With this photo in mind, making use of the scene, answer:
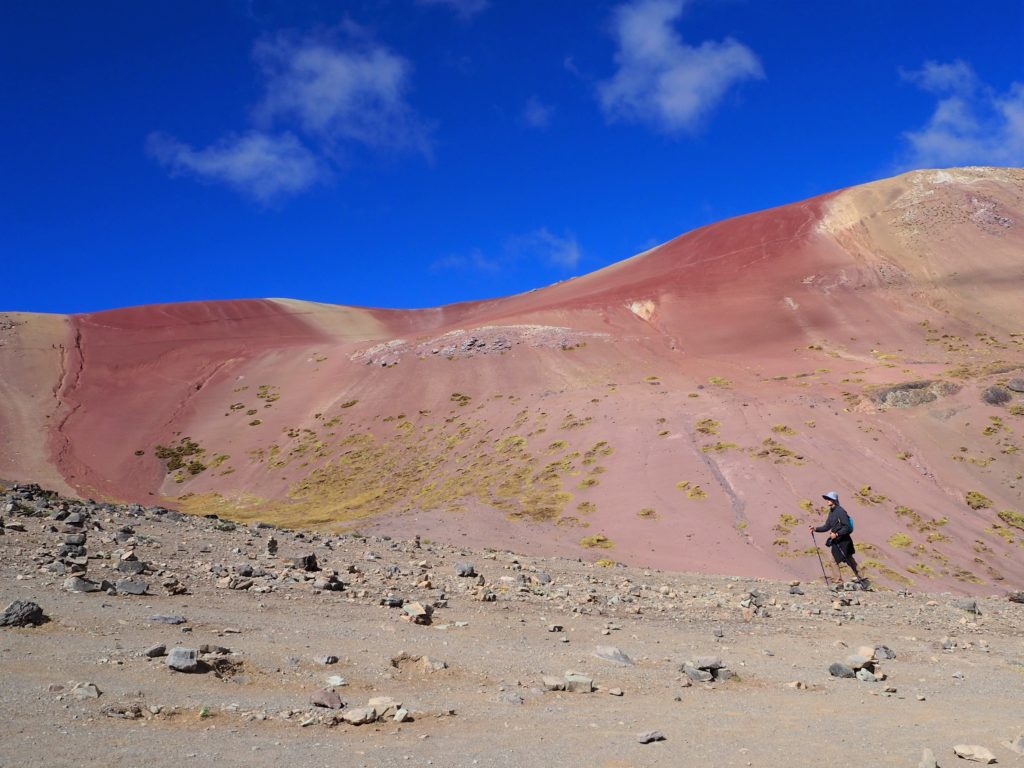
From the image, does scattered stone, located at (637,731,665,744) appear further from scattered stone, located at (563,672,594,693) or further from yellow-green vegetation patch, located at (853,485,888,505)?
yellow-green vegetation patch, located at (853,485,888,505)

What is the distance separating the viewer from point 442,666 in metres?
7.42

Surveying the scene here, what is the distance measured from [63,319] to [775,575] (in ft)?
199

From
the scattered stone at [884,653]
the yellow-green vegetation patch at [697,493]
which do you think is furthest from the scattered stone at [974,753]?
the yellow-green vegetation patch at [697,493]

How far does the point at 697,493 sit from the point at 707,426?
5.00m

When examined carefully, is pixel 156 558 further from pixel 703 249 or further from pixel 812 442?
pixel 703 249

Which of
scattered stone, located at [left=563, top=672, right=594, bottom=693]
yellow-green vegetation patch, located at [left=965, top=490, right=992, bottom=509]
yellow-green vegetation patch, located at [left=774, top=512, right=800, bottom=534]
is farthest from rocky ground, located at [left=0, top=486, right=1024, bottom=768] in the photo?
yellow-green vegetation patch, located at [left=965, top=490, right=992, bottom=509]

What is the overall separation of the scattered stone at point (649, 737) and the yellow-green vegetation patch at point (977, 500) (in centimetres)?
2190

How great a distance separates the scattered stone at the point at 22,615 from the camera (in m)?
7.11

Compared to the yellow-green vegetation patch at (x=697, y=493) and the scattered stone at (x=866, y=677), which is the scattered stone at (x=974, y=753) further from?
the yellow-green vegetation patch at (x=697, y=493)

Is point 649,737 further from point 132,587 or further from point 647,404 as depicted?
point 647,404

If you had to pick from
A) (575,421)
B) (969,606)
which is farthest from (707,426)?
(969,606)

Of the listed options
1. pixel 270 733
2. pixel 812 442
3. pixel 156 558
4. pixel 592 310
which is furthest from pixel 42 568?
pixel 592 310

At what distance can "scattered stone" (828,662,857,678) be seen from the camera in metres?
8.39

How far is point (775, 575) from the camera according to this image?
63.8 ft
